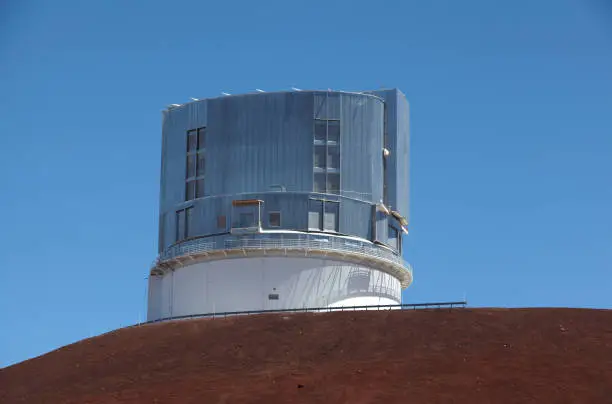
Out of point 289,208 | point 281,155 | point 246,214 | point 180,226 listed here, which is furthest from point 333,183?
point 180,226

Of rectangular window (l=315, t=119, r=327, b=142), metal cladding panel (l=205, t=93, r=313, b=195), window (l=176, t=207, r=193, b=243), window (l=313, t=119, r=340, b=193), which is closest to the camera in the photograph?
metal cladding panel (l=205, t=93, r=313, b=195)

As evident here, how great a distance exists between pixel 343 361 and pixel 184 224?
20.4 metres

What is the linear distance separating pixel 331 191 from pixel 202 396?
21.1m

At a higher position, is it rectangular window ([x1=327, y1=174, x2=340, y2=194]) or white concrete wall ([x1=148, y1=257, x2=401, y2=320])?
rectangular window ([x1=327, y1=174, x2=340, y2=194])

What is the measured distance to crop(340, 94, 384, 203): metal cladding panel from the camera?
71125 millimetres

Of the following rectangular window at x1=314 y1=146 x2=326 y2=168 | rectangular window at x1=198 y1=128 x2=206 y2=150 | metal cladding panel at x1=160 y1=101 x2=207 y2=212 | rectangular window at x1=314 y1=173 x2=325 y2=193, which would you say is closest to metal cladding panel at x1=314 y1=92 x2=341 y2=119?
rectangular window at x1=314 y1=146 x2=326 y2=168

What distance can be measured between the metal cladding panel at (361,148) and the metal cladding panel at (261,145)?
6.28ft

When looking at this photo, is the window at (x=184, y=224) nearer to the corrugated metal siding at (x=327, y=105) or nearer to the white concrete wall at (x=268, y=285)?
the white concrete wall at (x=268, y=285)

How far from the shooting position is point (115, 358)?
5875 cm

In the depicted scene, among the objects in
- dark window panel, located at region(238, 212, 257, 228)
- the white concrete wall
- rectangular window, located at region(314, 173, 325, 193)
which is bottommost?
the white concrete wall

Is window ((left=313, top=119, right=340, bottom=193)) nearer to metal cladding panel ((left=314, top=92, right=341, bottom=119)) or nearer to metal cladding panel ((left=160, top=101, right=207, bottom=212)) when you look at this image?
metal cladding panel ((left=314, top=92, right=341, bottom=119))

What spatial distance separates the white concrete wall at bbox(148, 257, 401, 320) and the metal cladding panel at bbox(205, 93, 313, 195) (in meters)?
3.82

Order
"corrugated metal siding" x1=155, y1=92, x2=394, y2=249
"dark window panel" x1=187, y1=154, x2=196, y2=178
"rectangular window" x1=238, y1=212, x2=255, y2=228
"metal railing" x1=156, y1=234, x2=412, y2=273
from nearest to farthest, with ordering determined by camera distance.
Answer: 1. "metal railing" x1=156, y1=234, x2=412, y2=273
2. "rectangular window" x1=238, y1=212, x2=255, y2=228
3. "corrugated metal siding" x1=155, y1=92, x2=394, y2=249
4. "dark window panel" x1=187, y1=154, x2=196, y2=178

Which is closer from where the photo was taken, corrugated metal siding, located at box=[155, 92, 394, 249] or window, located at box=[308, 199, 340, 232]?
→ window, located at box=[308, 199, 340, 232]
